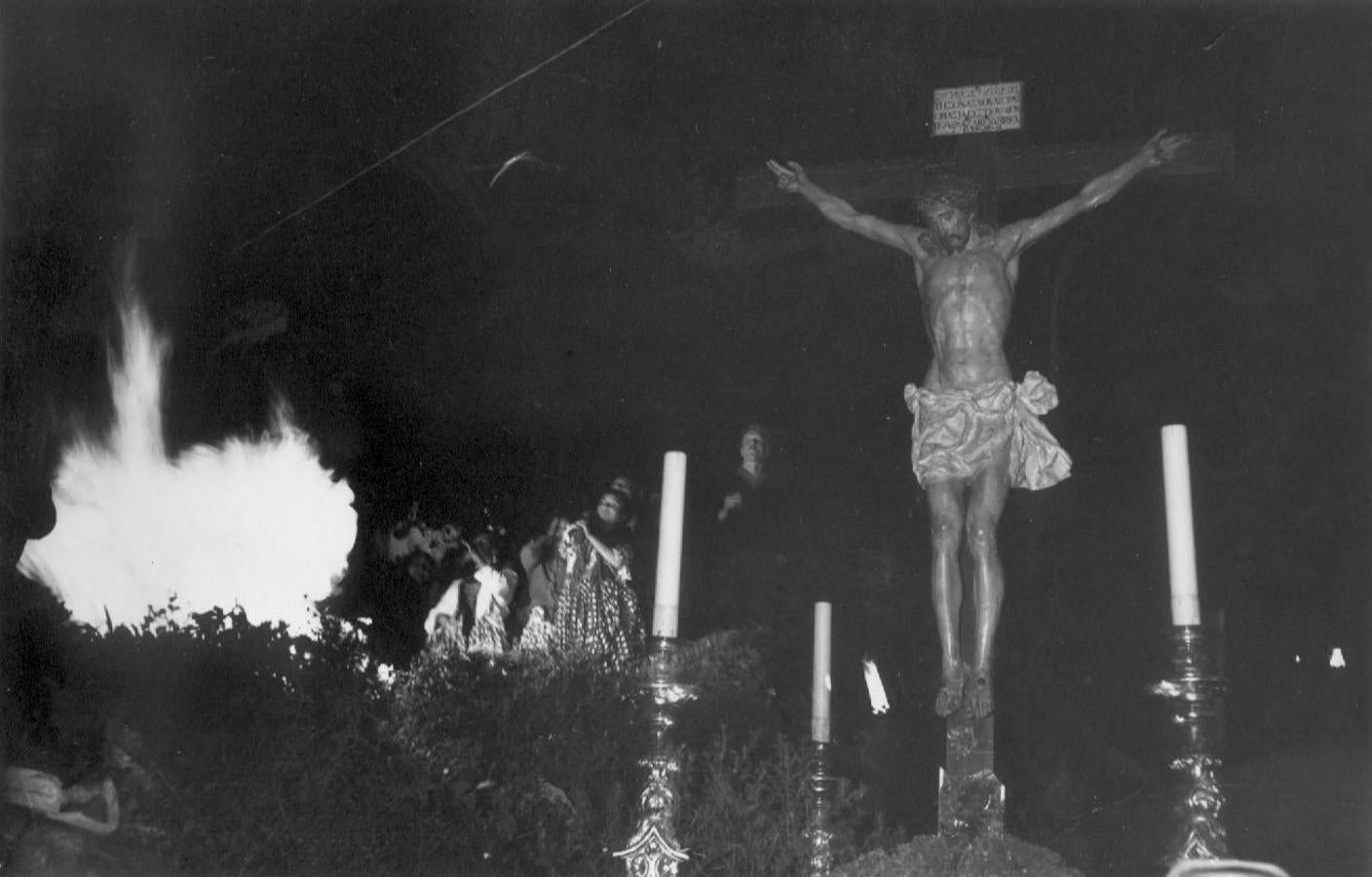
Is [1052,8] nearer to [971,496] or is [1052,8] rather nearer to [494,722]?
[971,496]

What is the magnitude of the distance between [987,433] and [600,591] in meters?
1.55

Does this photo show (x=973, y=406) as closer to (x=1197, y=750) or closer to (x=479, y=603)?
(x=1197, y=750)

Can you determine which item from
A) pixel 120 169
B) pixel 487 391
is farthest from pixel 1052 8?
pixel 120 169

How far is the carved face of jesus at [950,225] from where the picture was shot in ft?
12.2

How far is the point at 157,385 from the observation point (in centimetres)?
508

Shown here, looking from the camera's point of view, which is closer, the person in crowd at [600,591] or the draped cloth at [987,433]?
the draped cloth at [987,433]

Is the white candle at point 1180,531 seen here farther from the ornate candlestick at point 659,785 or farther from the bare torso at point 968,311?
the ornate candlestick at point 659,785

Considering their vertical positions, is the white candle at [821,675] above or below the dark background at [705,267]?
below

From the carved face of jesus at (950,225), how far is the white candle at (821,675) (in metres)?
0.97

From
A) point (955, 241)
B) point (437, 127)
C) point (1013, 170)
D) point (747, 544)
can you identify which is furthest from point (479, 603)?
point (1013, 170)

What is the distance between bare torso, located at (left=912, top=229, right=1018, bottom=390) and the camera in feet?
12.0

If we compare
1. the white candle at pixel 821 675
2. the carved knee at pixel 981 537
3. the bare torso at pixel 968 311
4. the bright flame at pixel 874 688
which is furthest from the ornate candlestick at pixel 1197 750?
the bright flame at pixel 874 688

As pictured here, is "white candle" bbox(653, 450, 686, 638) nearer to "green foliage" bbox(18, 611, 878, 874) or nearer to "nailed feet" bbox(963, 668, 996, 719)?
"nailed feet" bbox(963, 668, 996, 719)

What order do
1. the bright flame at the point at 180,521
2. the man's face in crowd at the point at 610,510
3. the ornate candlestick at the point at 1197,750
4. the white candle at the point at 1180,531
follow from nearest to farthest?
the ornate candlestick at the point at 1197,750 < the white candle at the point at 1180,531 < the man's face in crowd at the point at 610,510 < the bright flame at the point at 180,521
